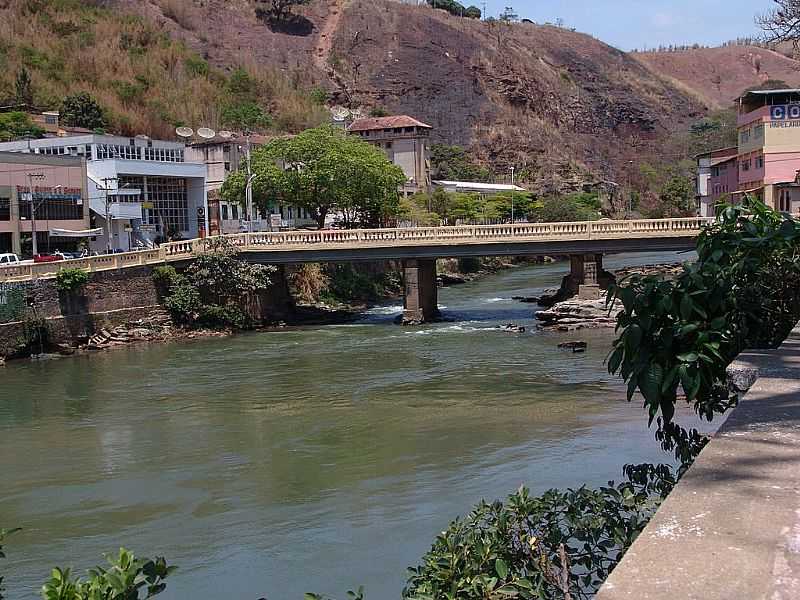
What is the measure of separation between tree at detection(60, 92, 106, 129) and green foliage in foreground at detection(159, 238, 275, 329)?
48585mm

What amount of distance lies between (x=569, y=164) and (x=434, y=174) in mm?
27665

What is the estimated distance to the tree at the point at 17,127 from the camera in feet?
233

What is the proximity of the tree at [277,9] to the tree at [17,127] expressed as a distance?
77462 mm

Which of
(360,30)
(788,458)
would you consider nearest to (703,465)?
(788,458)

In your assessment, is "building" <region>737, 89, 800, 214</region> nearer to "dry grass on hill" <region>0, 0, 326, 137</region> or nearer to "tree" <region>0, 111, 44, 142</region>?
"tree" <region>0, 111, 44, 142</region>

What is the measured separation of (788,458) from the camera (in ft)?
18.4

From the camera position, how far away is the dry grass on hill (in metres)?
101

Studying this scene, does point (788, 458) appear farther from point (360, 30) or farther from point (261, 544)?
point (360, 30)

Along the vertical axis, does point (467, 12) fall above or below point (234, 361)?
above

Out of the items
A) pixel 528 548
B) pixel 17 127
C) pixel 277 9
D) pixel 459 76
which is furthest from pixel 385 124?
pixel 528 548

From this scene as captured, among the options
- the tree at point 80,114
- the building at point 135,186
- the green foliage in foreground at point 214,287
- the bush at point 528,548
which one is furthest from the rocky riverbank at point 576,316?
the tree at point 80,114

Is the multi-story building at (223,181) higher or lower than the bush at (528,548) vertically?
higher

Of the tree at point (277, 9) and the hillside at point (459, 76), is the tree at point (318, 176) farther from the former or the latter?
the tree at point (277, 9)

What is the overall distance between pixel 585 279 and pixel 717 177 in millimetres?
32403
